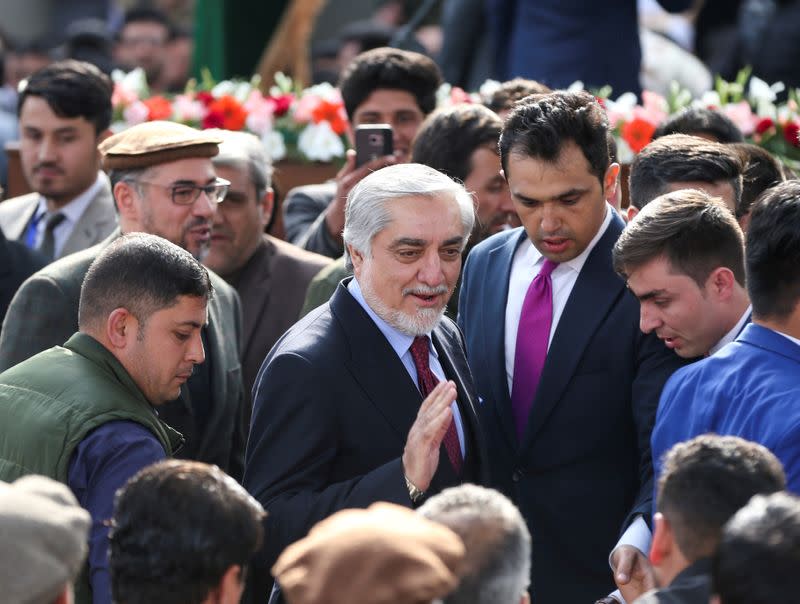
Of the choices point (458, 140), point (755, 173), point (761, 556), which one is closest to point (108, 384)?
point (761, 556)

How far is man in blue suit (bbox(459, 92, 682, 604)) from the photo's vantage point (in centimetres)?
457

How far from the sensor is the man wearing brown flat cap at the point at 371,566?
2.60 meters

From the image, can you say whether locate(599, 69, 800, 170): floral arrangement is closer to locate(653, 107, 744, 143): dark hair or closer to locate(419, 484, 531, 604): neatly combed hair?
locate(653, 107, 744, 143): dark hair

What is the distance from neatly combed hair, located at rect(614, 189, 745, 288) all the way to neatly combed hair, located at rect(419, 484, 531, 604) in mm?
1377

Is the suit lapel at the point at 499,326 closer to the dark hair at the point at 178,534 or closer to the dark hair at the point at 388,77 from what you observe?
the dark hair at the point at 178,534

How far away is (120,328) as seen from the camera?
4180mm

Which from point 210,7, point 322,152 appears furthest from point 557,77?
point 210,7

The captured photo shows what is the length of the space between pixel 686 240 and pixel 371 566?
6.38ft

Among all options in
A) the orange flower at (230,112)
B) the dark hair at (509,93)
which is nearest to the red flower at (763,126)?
the dark hair at (509,93)

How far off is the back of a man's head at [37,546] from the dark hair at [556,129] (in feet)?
7.44

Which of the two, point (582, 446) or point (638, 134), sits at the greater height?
point (638, 134)

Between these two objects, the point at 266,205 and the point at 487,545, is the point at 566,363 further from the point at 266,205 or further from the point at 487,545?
the point at 266,205

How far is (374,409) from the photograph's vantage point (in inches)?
163

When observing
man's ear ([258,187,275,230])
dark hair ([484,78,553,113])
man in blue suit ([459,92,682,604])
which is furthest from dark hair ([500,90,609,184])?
man's ear ([258,187,275,230])
